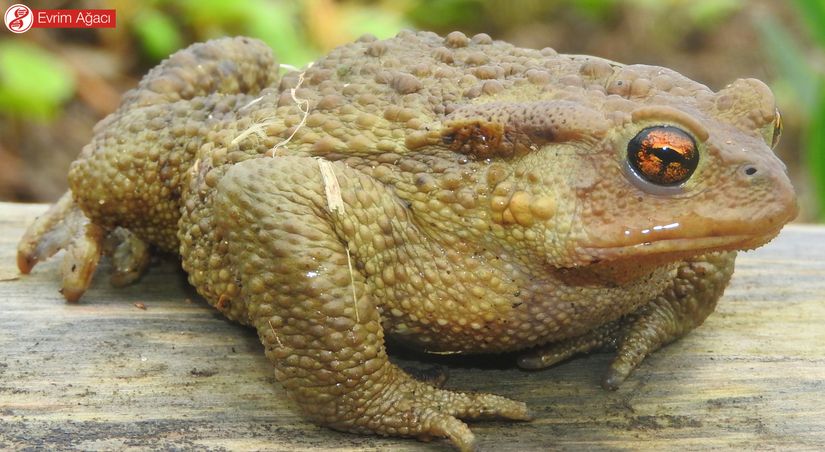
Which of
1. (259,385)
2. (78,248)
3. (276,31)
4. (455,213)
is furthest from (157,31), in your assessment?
(455,213)

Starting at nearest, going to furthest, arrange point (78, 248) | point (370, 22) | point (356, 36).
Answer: point (78, 248) → point (356, 36) → point (370, 22)

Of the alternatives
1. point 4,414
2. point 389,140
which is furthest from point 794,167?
point 4,414

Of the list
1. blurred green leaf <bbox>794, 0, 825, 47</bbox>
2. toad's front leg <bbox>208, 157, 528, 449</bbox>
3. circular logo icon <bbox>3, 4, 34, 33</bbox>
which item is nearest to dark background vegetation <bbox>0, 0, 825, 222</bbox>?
blurred green leaf <bbox>794, 0, 825, 47</bbox>

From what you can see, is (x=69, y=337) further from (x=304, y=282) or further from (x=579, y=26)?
(x=579, y=26)

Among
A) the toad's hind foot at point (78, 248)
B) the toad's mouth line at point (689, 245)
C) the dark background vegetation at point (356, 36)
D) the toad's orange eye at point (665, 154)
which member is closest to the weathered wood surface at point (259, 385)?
the toad's hind foot at point (78, 248)

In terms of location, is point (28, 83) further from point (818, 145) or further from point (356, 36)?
point (818, 145)
